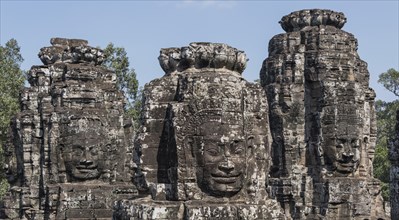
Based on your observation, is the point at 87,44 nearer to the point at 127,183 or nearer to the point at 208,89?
the point at 127,183

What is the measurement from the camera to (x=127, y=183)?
15.6 meters

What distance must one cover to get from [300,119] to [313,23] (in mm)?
2593

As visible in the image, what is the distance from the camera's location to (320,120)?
17938 mm

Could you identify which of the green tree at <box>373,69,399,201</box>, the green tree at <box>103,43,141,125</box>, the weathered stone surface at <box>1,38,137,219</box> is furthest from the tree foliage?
the weathered stone surface at <box>1,38,137,219</box>

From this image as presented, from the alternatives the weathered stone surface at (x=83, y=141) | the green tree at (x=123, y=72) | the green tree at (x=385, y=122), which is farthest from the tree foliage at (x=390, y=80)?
the weathered stone surface at (x=83, y=141)

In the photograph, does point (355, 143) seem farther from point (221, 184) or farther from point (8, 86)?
point (8, 86)

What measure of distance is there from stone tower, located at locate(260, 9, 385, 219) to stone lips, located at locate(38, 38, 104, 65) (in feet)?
16.8

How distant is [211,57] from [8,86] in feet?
78.2

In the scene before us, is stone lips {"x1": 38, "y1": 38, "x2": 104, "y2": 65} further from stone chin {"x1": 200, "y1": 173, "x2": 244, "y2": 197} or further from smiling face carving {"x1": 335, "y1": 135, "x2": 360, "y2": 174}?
stone chin {"x1": 200, "y1": 173, "x2": 244, "y2": 197}

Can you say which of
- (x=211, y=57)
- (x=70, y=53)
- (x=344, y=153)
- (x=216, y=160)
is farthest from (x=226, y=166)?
(x=344, y=153)

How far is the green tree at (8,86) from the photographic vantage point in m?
30.6

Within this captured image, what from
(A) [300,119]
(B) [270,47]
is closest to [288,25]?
(B) [270,47]

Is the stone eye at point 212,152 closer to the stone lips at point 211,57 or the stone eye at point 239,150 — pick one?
the stone eye at point 239,150

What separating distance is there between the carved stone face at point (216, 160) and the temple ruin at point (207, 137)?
1cm
